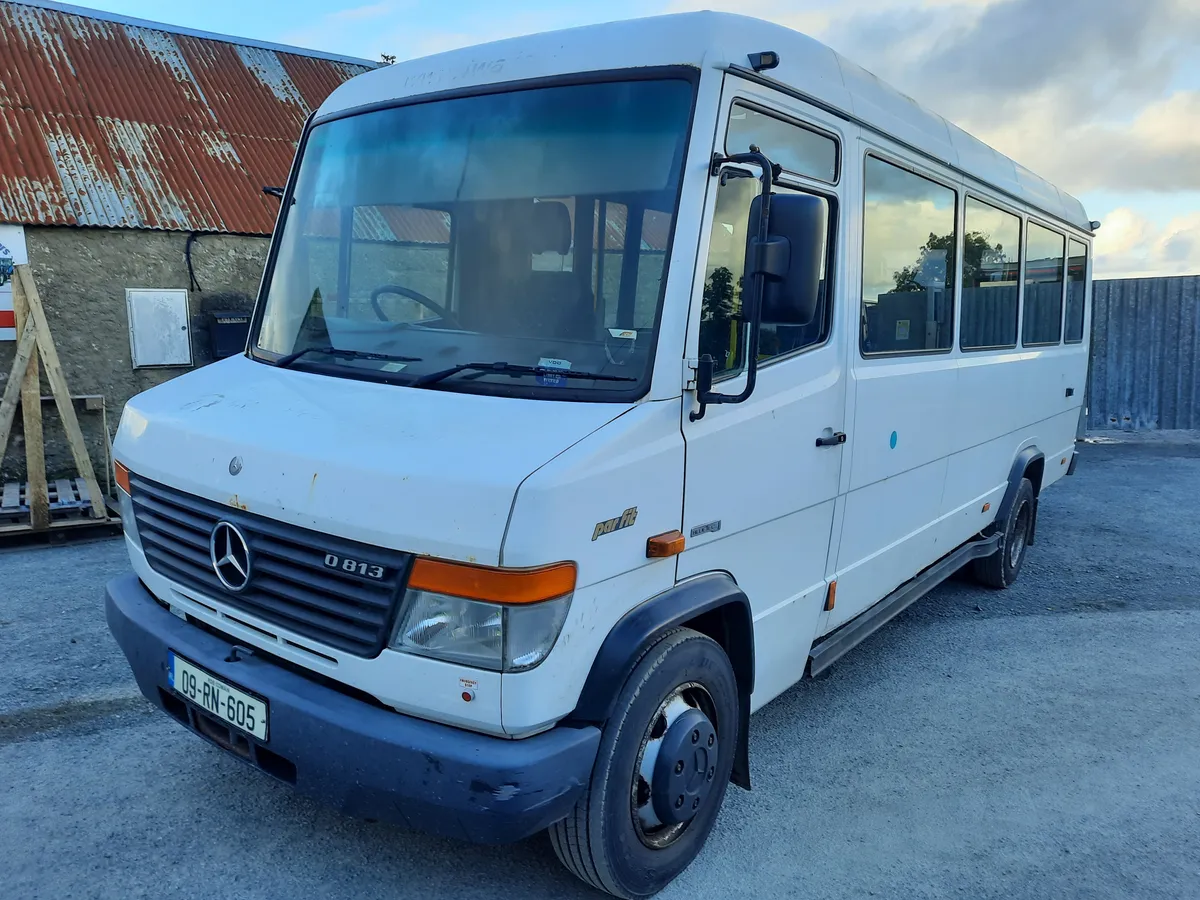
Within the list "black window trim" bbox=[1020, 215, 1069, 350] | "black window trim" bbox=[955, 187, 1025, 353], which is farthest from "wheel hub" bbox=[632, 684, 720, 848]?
"black window trim" bbox=[1020, 215, 1069, 350]

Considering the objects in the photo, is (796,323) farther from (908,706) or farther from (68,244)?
(68,244)

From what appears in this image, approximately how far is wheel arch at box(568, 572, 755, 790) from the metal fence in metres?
12.5

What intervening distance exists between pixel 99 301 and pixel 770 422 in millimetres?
8099

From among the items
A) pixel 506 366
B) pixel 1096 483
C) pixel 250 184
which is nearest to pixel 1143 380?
pixel 1096 483

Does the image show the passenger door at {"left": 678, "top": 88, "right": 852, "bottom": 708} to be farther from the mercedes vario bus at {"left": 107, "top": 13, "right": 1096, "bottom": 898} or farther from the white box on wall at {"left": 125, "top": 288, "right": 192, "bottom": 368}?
the white box on wall at {"left": 125, "top": 288, "right": 192, "bottom": 368}

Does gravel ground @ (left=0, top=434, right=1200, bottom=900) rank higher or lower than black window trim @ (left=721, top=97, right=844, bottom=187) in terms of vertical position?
lower

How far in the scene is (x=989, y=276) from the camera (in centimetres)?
518

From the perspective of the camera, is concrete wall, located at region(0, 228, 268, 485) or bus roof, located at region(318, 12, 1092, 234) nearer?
bus roof, located at region(318, 12, 1092, 234)

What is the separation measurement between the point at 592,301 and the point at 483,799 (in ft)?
4.77

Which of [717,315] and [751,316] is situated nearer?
[751,316]

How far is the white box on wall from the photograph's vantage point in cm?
904

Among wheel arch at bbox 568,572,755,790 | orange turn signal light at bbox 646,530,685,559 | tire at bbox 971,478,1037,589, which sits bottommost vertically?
tire at bbox 971,478,1037,589

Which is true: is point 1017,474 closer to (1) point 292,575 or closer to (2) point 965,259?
(2) point 965,259

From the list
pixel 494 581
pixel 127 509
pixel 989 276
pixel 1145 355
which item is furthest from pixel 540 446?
pixel 1145 355
